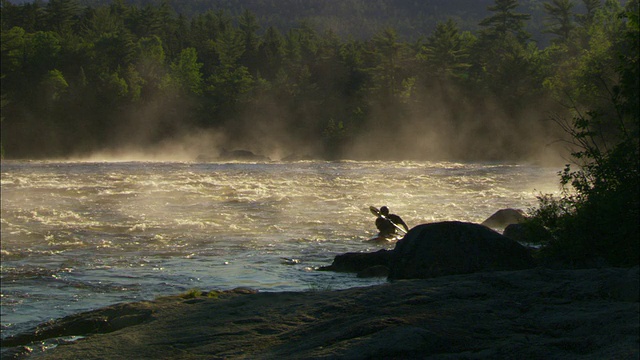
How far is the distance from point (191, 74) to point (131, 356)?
337 feet

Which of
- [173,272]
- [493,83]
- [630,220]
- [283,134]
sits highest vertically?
[493,83]

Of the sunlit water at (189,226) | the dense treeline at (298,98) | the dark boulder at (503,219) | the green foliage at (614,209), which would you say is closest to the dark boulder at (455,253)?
the green foliage at (614,209)

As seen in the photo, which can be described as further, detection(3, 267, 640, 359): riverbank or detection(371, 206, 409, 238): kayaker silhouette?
Result: detection(371, 206, 409, 238): kayaker silhouette

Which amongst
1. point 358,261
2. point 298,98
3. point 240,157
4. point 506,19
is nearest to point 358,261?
point 358,261

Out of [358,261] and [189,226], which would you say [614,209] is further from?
[189,226]

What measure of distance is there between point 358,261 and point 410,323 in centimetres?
840

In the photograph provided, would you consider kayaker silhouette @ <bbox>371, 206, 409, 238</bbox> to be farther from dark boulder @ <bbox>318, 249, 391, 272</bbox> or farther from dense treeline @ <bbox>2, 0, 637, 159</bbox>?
dense treeline @ <bbox>2, 0, 637, 159</bbox>

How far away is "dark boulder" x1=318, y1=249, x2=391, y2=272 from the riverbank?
18.7ft

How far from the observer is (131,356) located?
7719mm

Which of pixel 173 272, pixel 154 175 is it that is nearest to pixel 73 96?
pixel 154 175

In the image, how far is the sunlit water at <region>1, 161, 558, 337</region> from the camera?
14.4 meters

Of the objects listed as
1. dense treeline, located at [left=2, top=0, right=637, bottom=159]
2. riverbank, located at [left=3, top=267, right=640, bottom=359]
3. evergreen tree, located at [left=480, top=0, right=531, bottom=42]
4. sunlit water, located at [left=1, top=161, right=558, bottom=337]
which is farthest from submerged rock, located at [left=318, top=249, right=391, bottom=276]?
evergreen tree, located at [left=480, top=0, right=531, bottom=42]

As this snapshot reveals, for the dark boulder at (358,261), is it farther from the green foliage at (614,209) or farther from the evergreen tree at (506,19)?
the evergreen tree at (506,19)

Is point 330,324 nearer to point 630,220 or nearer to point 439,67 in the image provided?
point 630,220
